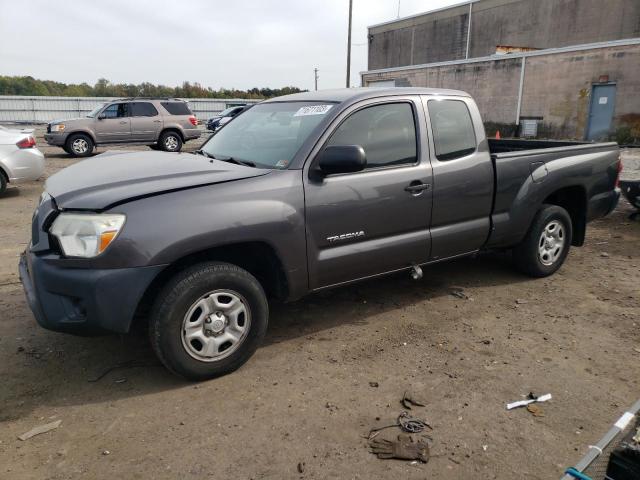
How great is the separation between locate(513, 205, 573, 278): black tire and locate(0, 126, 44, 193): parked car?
339 inches

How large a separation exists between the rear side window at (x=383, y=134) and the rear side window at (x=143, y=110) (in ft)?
48.9

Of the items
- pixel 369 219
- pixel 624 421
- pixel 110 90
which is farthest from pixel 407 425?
pixel 110 90

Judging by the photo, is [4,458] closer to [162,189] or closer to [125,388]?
[125,388]

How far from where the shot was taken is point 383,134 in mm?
3914

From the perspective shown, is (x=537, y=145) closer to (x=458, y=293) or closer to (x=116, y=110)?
(x=458, y=293)

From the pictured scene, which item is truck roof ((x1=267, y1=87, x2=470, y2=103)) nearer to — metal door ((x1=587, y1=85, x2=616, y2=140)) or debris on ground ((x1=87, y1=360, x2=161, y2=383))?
debris on ground ((x1=87, y1=360, x2=161, y2=383))

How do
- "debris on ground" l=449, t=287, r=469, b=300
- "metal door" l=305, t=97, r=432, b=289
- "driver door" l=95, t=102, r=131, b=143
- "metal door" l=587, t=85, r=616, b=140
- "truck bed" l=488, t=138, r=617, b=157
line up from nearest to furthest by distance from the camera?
"metal door" l=305, t=97, r=432, b=289 < "debris on ground" l=449, t=287, r=469, b=300 < "truck bed" l=488, t=138, r=617, b=157 < "driver door" l=95, t=102, r=131, b=143 < "metal door" l=587, t=85, r=616, b=140

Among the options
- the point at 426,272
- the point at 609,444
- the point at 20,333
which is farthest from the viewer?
the point at 426,272

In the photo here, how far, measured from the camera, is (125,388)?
3197mm

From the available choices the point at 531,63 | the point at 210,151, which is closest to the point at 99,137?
the point at 210,151

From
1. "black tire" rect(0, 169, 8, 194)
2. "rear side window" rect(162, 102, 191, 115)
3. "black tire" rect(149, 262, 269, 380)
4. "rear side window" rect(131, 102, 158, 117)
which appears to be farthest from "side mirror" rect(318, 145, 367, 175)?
"rear side window" rect(162, 102, 191, 115)

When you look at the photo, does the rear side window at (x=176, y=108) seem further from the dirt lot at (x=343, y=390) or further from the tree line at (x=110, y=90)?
the tree line at (x=110, y=90)

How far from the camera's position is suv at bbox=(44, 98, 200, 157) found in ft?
52.4

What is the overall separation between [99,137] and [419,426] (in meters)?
16.3
